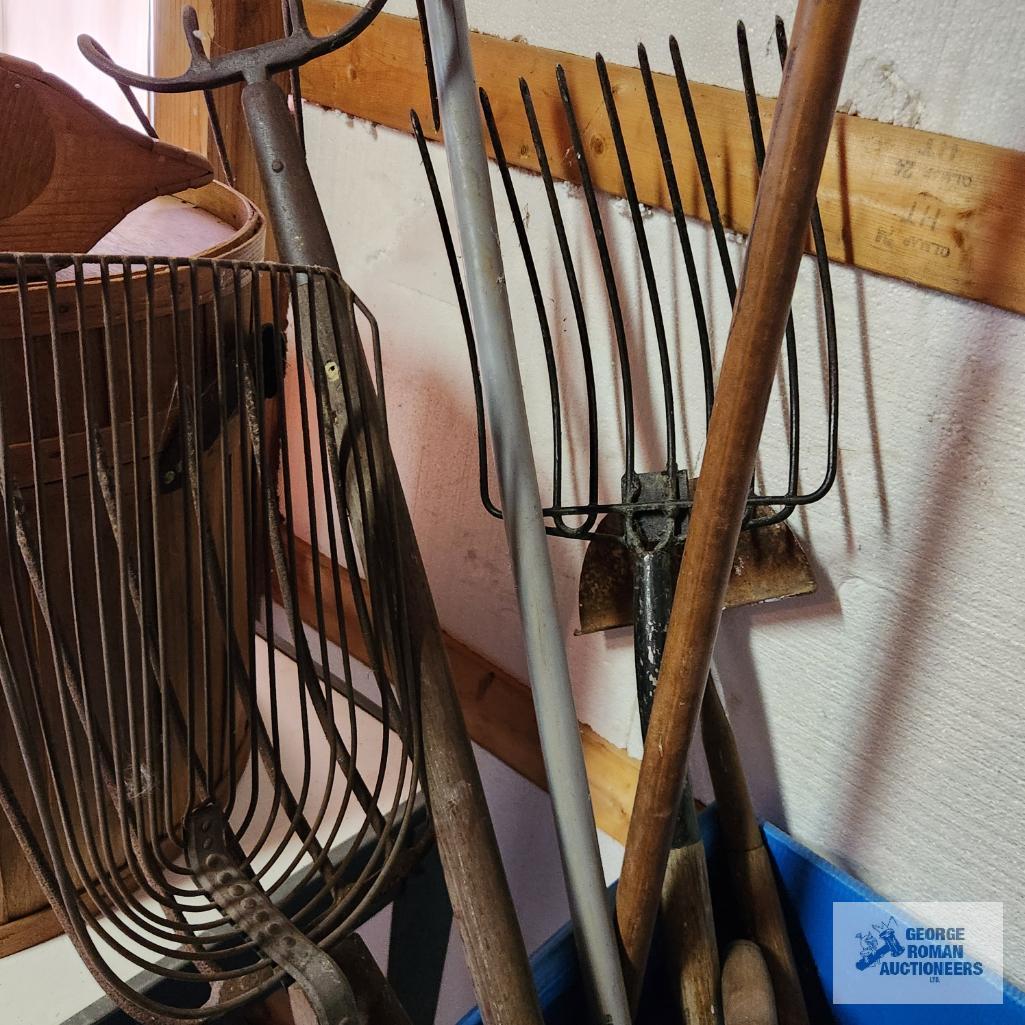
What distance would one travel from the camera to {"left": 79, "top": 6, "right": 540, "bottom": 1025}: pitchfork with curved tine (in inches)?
27.2

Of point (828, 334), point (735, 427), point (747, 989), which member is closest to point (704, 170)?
point (828, 334)

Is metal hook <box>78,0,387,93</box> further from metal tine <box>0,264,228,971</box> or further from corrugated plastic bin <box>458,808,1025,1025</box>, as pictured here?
corrugated plastic bin <box>458,808,1025,1025</box>

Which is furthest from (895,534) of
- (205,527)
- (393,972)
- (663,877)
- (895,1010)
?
(393,972)

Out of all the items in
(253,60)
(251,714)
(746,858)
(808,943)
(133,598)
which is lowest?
(808,943)

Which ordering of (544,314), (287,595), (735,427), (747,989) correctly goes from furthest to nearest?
(544,314) → (747,989) → (287,595) → (735,427)

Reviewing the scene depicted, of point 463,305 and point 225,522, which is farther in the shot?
point 463,305

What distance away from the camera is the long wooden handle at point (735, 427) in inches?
19.2

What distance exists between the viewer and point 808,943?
92cm

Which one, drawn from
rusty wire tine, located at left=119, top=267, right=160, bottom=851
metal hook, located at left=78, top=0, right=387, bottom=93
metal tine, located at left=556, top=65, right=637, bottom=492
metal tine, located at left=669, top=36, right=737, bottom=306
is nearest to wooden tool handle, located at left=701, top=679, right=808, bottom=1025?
metal tine, located at left=556, top=65, right=637, bottom=492

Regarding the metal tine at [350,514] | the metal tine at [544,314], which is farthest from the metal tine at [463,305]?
the metal tine at [350,514]

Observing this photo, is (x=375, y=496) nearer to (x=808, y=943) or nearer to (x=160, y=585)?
(x=160, y=585)

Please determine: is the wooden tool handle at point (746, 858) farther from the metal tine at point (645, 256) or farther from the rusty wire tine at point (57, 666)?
the rusty wire tine at point (57, 666)

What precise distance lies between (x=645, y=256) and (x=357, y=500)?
329 millimetres

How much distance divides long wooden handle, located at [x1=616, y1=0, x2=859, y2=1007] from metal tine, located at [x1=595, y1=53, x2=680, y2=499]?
216 mm
